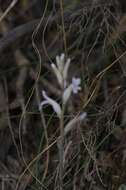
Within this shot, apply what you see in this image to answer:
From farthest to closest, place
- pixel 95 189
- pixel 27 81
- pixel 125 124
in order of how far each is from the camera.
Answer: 1. pixel 27 81
2. pixel 125 124
3. pixel 95 189

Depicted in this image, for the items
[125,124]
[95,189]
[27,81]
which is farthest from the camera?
[27,81]

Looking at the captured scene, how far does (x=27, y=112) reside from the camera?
2240 millimetres

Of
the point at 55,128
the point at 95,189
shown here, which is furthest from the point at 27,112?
the point at 95,189

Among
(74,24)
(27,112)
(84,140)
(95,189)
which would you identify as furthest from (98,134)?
(74,24)

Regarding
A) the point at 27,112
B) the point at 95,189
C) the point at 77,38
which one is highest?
the point at 77,38

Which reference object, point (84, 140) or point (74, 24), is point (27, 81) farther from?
point (84, 140)

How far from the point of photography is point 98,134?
81.3 inches

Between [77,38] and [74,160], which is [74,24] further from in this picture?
[74,160]

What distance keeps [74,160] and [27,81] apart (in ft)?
2.02

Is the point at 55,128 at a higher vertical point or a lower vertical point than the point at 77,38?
lower

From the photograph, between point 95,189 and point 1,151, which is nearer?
point 95,189

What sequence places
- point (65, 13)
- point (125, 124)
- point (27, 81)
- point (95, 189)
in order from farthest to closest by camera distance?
point (27, 81), point (65, 13), point (125, 124), point (95, 189)

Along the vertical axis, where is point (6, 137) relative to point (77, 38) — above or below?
below

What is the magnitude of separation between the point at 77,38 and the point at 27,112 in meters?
0.44
